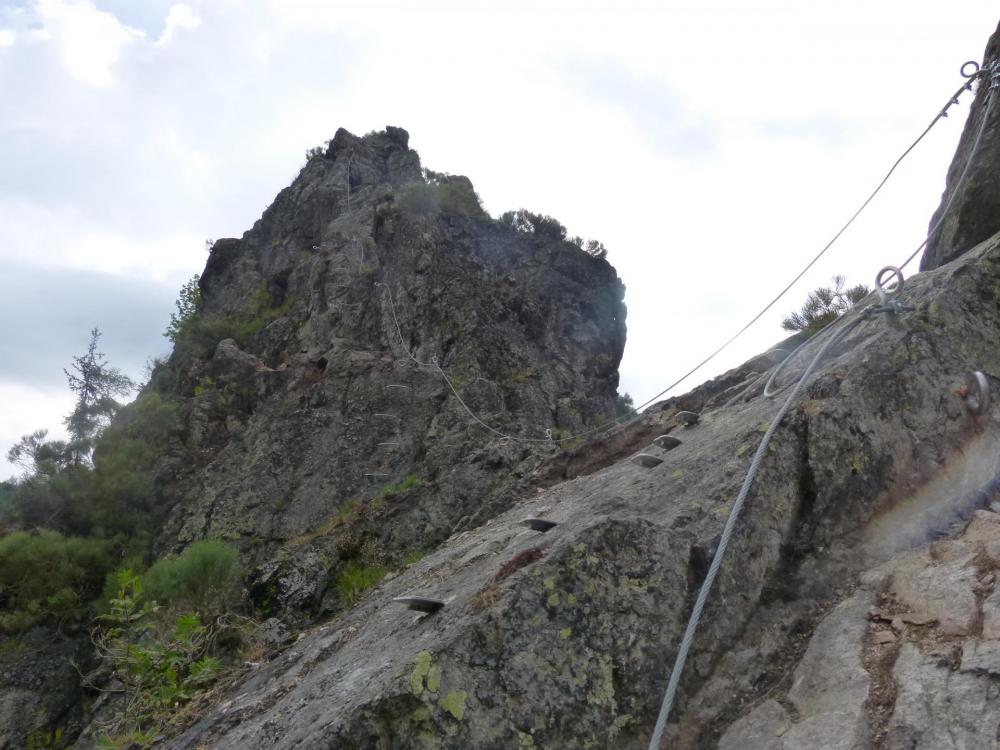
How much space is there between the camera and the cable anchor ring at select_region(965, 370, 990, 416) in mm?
4765

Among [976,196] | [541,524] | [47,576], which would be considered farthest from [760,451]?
[47,576]

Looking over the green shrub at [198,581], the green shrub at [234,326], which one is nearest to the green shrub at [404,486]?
the green shrub at [198,581]

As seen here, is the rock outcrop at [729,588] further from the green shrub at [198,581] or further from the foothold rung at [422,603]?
the green shrub at [198,581]

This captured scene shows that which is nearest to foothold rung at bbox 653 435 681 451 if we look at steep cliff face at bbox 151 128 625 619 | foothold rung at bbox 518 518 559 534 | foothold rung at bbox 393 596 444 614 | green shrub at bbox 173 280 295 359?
foothold rung at bbox 518 518 559 534

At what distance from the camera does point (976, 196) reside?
24.3 feet

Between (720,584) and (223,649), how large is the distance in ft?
20.9

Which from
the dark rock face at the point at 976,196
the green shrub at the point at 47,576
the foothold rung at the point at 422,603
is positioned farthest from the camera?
the green shrub at the point at 47,576

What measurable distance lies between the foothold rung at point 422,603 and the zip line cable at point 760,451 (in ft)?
4.59

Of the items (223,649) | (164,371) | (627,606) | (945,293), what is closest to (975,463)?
(945,293)

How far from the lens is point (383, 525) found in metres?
11.3

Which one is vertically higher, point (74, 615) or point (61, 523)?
point (61, 523)

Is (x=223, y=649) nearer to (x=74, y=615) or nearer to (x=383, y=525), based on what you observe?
(x=383, y=525)

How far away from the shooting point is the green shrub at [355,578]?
31.8 feet

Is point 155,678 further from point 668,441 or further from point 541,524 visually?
point 668,441
